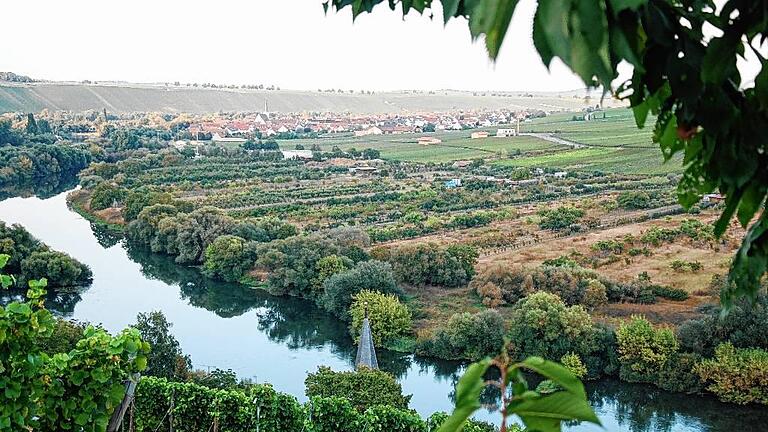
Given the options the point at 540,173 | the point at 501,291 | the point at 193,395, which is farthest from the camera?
the point at 540,173

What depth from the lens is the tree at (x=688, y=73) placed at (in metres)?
0.46

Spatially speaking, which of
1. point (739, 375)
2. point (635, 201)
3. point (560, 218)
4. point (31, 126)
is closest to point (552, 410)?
point (739, 375)

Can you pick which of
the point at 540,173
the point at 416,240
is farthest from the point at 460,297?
the point at 540,173

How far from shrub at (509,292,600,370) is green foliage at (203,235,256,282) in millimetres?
7604

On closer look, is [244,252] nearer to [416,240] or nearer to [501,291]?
[416,240]

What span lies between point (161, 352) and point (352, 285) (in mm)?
5121

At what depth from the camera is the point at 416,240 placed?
20.4 m

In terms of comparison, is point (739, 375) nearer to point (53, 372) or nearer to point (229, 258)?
point (53, 372)

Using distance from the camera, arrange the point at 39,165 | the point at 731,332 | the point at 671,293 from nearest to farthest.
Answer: the point at 731,332 < the point at 671,293 < the point at 39,165

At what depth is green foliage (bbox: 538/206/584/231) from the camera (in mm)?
21906

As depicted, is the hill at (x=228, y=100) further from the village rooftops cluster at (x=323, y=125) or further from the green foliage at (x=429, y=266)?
the green foliage at (x=429, y=266)

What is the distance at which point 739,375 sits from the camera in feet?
34.9

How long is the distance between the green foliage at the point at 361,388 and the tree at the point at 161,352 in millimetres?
1928

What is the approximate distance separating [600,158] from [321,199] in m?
17.1
